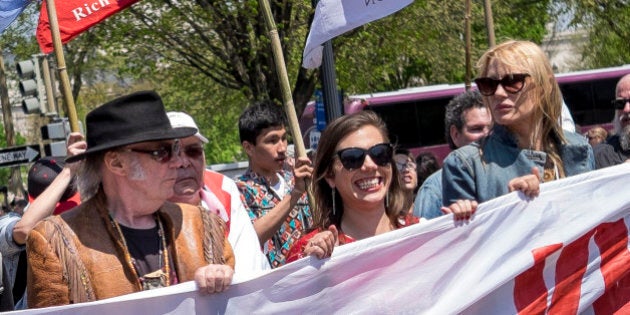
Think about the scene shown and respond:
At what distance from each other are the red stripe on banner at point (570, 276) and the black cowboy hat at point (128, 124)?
57.1 inches

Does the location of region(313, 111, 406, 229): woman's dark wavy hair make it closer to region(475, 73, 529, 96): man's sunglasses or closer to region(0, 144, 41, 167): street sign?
region(475, 73, 529, 96): man's sunglasses

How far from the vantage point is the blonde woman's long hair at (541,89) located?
4.50 m

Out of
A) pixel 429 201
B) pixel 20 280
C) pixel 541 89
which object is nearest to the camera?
pixel 541 89

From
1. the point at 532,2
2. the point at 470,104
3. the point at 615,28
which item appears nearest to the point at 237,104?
the point at 532,2

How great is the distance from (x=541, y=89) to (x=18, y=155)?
1357 centimetres

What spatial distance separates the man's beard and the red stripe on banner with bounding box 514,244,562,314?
7.52 feet

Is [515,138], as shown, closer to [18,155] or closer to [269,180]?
[269,180]

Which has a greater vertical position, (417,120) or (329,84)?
(329,84)

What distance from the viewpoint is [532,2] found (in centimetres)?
2009

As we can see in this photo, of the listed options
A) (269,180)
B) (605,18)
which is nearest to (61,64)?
(269,180)

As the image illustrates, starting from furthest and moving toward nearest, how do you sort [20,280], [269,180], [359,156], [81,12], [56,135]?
[56,135] → [81,12] → [269,180] → [20,280] → [359,156]

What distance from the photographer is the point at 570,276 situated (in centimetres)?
451

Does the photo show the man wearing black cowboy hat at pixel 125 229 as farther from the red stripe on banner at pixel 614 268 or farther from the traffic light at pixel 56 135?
the traffic light at pixel 56 135

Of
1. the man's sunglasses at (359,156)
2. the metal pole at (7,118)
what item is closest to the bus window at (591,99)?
the metal pole at (7,118)
